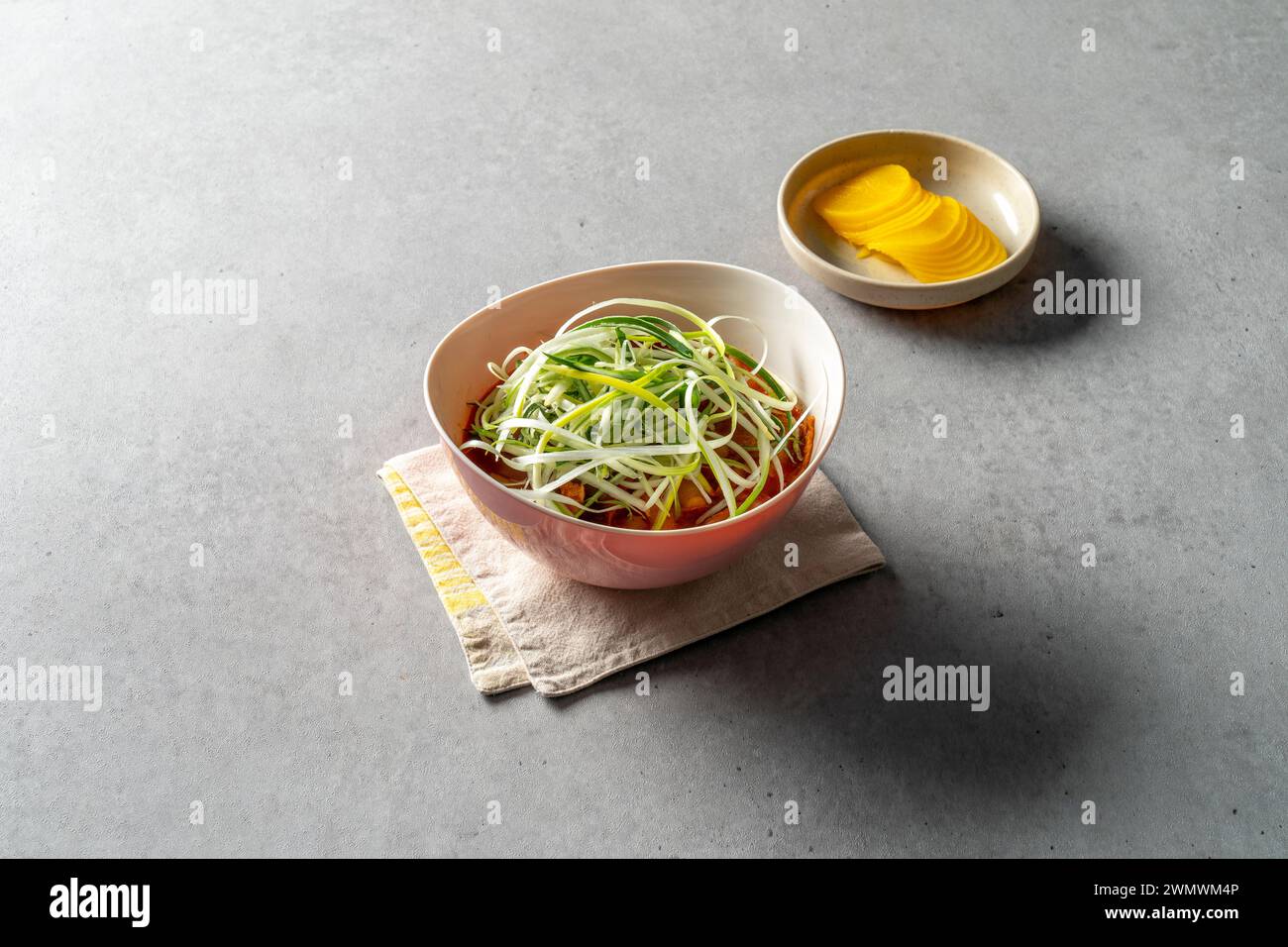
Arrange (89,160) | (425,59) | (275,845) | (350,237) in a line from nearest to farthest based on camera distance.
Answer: (275,845) → (350,237) → (89,160) → (425,59)

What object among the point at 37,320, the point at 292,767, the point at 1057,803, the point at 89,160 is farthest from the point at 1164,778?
the point at 89,160

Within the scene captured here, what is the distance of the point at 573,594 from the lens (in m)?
1.43

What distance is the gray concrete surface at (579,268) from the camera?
1307mm

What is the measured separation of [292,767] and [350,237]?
99 cm

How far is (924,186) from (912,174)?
31 mm

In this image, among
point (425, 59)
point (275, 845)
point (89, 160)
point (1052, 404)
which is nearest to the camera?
point (275, 845)

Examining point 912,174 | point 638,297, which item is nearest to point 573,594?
point 638,297

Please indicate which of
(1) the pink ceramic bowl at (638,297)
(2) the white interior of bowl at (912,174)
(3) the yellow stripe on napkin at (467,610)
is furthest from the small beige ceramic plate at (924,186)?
(3) the yellow stripe on napkin at (467,610)

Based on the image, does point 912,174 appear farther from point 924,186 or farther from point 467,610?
point 467,610

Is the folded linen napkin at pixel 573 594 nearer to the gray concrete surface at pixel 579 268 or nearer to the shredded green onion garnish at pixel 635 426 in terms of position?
the gray concrete surface at pixel 579 268

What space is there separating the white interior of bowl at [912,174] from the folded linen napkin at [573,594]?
0.56 m

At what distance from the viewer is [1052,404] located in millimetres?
1736

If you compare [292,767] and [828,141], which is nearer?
[292,767]

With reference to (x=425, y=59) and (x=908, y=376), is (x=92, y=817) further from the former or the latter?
(x=425, y=59)
